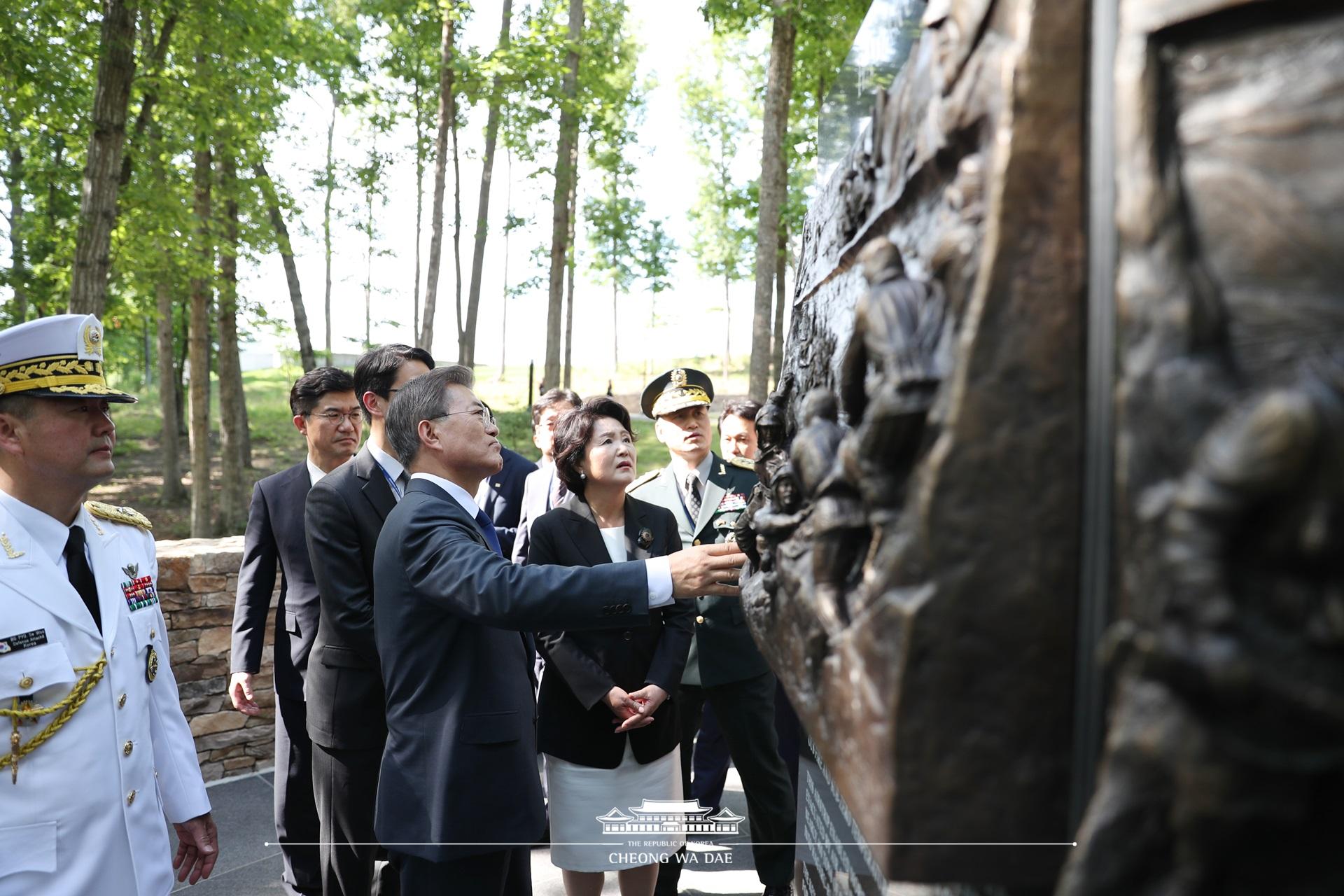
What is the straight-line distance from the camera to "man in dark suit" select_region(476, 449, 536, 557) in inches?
207

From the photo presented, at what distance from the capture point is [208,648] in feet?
18.0

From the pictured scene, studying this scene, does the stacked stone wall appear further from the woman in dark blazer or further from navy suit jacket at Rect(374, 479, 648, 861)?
navy suit jacket at Rect(374, 479, 648, 861)

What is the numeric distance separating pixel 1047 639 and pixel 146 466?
67.0 ft

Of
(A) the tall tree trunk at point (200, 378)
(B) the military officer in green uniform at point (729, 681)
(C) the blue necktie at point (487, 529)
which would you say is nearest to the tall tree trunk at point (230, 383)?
(A) the tall tree trunk at point (200, 378)

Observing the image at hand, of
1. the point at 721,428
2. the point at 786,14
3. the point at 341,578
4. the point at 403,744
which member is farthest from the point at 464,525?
the point at 786,14

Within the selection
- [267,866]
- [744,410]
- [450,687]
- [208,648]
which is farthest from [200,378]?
[450,687]

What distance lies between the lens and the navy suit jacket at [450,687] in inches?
96.8

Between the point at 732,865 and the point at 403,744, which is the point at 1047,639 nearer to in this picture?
the point at 403,744

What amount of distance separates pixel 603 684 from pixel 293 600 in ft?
4.63

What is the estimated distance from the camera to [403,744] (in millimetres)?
2645

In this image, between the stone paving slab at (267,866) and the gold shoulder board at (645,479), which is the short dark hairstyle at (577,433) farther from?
the stone paving slab at (267,866)

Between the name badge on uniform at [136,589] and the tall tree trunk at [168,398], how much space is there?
7.97m

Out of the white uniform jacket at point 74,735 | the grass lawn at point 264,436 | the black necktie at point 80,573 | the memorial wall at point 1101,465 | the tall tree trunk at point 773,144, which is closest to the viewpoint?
the memorial wall at point 1101,465

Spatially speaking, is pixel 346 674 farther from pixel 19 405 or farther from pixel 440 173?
pixel 440 173
